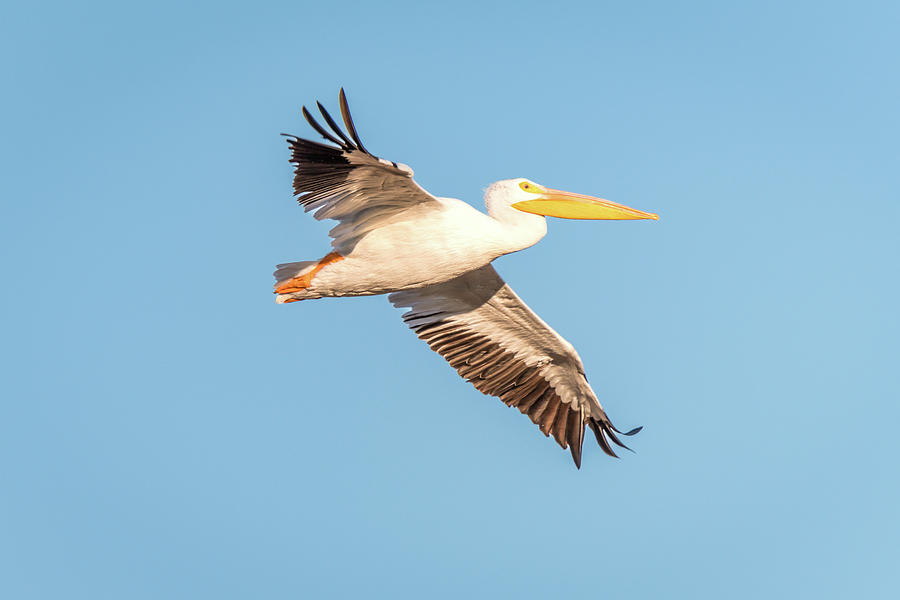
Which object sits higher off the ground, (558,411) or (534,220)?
(534,220)

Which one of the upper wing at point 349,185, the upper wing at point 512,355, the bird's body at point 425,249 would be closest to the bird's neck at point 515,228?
the bird's body at point 425,249

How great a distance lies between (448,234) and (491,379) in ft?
8.50

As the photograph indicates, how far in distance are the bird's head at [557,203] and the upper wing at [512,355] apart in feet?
4.14

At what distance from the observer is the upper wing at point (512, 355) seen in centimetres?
1104

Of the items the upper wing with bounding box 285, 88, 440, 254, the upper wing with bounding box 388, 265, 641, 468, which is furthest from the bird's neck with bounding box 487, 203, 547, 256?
the upper wing with bounding box 388, 265, 641, 468

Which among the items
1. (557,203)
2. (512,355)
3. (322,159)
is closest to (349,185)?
(322,159)

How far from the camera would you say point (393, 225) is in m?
9.34

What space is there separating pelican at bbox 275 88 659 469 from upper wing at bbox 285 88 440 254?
1 centimetres

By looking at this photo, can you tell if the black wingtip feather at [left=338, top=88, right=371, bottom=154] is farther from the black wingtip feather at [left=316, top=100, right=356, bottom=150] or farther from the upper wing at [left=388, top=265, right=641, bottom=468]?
the upper wing at [left=388, top=265, right=641, bottom=468]

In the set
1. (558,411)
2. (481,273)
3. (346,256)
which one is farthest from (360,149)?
(558,411)

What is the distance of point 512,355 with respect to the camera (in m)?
11.3

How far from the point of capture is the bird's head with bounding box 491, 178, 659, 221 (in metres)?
9.72

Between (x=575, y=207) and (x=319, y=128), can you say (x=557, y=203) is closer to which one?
(x=575, y=207)

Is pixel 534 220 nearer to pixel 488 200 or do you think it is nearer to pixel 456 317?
pixel 488 200
